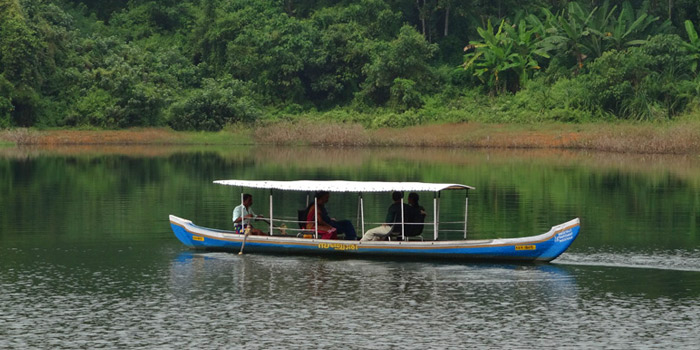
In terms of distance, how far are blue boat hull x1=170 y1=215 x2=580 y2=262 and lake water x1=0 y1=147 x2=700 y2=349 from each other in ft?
1.01

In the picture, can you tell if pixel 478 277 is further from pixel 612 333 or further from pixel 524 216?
pixel 524 216

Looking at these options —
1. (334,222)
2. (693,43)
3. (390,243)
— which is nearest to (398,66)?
(693,43)

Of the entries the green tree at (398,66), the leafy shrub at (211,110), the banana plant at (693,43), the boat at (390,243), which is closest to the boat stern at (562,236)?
the boat at (390,243)

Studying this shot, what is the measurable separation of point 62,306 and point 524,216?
19.4 meters

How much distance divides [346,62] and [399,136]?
11927 millimetres

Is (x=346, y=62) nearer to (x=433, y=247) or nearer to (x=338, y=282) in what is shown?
(x=433, y=247)

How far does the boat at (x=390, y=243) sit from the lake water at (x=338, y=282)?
1.06 ft

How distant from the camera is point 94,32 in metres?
92.9

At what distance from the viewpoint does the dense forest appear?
253 ft

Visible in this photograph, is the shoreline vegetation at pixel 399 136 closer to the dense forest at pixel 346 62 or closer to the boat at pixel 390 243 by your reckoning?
the dense forest at pixel 346 62

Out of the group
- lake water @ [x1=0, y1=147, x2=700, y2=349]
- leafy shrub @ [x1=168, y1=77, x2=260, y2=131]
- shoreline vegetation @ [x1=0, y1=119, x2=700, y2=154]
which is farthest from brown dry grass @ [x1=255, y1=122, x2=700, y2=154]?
lake water @ [x1=0, y1=147, x2=700, y2=349]

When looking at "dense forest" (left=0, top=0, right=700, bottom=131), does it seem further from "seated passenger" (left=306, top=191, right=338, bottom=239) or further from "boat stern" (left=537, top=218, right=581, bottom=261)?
"boat stern" (left=537, top=218, right=581, bottom=261)

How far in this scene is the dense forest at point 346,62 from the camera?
77.0 m

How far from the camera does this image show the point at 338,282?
2378cm
